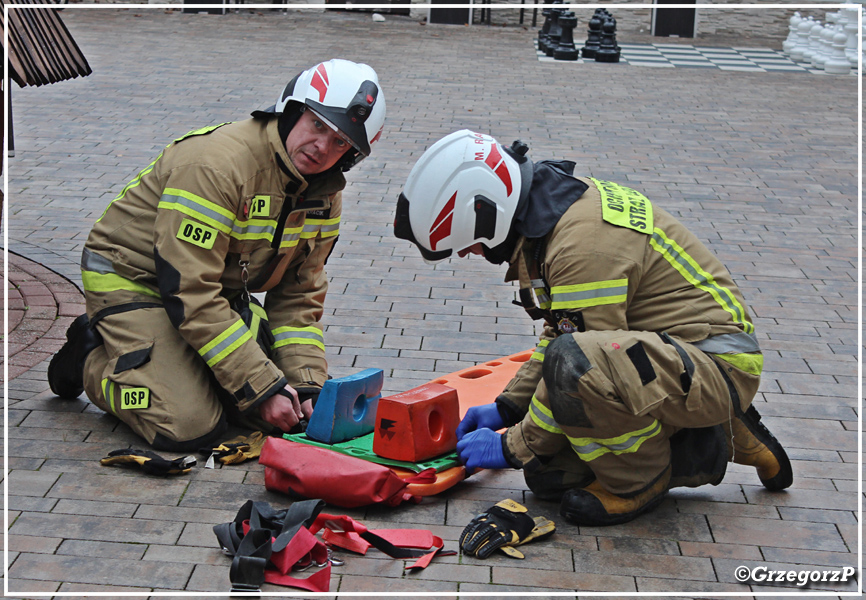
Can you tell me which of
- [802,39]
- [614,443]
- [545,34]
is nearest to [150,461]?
[614,443]

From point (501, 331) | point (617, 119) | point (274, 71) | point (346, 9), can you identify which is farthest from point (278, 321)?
point (346, 9)

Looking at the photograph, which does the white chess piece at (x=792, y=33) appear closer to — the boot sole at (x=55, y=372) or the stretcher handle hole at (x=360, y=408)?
the stretcher handle hole at (x=360, y=408)

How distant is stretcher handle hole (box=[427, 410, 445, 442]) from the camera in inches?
142

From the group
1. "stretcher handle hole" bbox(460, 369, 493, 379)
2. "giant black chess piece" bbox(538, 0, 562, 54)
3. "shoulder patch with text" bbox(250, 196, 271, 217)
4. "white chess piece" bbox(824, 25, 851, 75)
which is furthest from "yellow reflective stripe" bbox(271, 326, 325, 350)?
"white chess piece" bbox(824, 25, 851, 75)

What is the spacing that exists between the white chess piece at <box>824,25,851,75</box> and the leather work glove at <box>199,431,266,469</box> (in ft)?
43.3

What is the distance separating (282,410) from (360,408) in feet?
1.04

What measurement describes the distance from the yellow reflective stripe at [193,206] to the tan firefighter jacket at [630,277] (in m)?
1.17

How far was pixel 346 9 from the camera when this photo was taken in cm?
1862

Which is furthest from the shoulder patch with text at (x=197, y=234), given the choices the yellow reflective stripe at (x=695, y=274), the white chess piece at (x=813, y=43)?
the white chess piece at (x=813, y=43)

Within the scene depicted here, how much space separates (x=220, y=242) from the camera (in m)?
3.71

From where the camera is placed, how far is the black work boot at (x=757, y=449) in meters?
3.47

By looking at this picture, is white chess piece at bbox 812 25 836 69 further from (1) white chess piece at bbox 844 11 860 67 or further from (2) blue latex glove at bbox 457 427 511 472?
(2) blue latex glove at bbox 457 427 511 472

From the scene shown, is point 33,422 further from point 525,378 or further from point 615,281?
point 615,281

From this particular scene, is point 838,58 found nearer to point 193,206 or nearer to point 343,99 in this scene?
point 343,99
